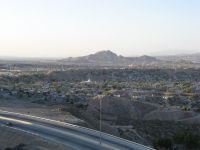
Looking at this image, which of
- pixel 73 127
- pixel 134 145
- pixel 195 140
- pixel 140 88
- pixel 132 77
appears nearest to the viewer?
pixel 134 145

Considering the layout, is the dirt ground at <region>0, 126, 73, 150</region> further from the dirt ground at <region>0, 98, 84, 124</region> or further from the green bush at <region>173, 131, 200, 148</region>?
the green bush at <region>173, 131, 200, 148</region>

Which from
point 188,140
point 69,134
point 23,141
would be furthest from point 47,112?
point 188,140

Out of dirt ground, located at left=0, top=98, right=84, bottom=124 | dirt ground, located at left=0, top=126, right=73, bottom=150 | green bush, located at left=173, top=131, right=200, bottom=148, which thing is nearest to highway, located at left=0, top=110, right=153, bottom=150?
dirt ground, located at left=0, top=126, right=73, bottom=150

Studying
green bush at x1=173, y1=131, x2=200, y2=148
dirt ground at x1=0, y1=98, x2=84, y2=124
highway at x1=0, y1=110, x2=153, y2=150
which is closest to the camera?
highway at x1=0, y1=110, x2=153, y2=150

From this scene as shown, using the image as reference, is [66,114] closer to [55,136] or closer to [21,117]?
[21,117]

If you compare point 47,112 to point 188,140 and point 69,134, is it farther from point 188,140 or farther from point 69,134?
point 188,140

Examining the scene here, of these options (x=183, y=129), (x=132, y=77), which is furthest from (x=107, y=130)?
(x=132, y=77)

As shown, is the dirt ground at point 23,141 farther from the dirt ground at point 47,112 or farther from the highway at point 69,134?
the dirt ground at point 47,112

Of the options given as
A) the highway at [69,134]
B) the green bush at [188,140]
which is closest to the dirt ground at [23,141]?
the highway at [69,134]
